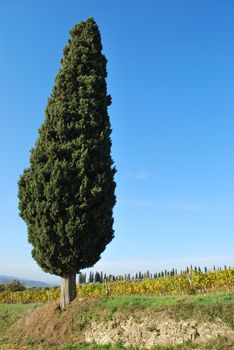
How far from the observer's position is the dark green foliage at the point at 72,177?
21781mm

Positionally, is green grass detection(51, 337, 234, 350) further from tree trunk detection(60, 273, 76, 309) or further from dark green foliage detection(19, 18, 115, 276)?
dark green foliage detection(19, 18, 115, 276)

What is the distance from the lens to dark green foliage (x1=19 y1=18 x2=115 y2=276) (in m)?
21.8

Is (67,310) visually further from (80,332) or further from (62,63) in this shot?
(62,63)

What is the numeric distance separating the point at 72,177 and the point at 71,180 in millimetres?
213

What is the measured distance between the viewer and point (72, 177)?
882 inches

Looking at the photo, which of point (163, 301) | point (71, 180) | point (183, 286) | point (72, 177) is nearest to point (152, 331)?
point (163, 301)

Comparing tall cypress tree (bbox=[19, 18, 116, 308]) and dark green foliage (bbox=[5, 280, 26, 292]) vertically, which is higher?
tall cypress tree (bbox=[19, 18, 116, 308])

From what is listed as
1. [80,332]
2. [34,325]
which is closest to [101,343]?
[80,332]

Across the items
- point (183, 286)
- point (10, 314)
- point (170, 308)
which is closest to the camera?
point (170, 308)

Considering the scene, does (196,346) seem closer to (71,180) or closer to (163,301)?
(163,301)

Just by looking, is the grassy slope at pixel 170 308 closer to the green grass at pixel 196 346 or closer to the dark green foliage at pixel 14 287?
the green grass at pixel 196 346

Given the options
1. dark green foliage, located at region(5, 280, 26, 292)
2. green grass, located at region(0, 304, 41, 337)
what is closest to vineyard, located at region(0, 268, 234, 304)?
green grass, located at region(0, 304, 41, 337)

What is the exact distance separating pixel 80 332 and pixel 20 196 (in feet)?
26.2

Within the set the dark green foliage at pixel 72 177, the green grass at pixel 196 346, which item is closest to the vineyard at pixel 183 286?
the dark green foliage at pixel 72 177
